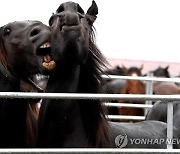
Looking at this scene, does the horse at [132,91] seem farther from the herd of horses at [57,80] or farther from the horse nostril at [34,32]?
the horse nostril at [34,32]

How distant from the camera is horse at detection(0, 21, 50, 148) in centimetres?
485

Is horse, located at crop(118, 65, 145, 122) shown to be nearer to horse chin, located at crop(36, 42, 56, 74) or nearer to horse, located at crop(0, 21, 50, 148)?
horse, located at crop(0, 21, 50, 148)

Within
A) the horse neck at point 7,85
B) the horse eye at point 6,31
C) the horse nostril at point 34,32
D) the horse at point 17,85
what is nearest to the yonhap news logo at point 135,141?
the horse at point 17,85

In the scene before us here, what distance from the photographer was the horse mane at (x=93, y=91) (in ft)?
15.0

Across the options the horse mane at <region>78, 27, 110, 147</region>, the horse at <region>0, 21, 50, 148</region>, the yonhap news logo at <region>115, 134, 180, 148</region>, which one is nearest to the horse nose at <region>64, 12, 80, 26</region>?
the horse mane at <region>78, 27, 110, 147</region>

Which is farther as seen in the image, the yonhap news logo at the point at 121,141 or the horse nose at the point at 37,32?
the yonhap news logo at the point at 121,141

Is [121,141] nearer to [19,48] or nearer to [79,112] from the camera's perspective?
[79,112]

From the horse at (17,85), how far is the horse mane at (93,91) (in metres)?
0.39

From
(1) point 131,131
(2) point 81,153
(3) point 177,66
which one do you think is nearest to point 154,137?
(1) point 131,131

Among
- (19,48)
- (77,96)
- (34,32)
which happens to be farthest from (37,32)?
(77,96)

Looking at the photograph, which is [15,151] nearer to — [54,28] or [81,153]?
[81,153]

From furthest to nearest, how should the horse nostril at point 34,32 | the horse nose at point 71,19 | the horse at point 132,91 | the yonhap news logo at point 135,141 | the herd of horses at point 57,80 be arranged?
the horse at point 132,91, the yonhap news logo at point 135,141, the horse nostril at point 34,32, the herd of horses at point 57,80, the horse nose at point 71,19

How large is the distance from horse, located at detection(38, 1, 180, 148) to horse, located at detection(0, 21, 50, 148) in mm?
255

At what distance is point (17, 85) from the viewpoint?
16.1 ft
